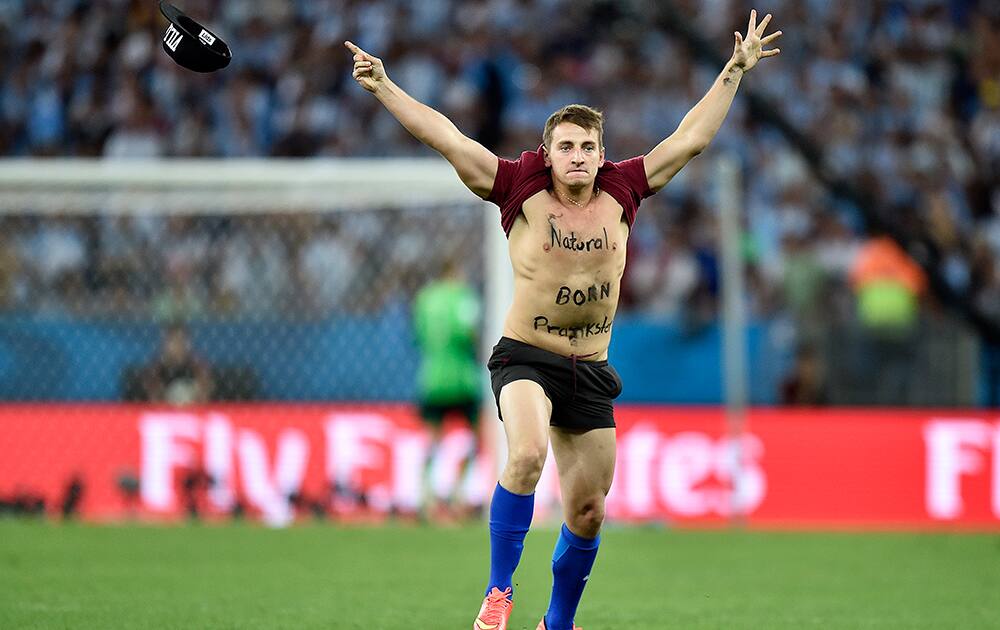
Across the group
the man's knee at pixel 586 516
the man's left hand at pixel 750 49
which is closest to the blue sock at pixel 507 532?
the man's knee at pixel 586 516

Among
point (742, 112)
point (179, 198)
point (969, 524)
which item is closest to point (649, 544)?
point (969, 524)

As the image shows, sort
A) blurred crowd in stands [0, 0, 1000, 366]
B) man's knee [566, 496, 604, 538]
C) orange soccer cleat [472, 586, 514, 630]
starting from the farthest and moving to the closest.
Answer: blurred crowd in stands [0, 0, 1000, 366]
man's knee [566, 496, 604, 538]
orange soccer cleat [472, 586, 514, 630]

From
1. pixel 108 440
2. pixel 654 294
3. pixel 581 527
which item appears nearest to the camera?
pixel 581 527

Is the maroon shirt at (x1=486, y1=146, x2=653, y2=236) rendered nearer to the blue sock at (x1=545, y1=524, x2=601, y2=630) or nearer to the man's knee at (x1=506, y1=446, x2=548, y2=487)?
the man's knee at (x1=506, y1=446, x2=548, y2=487)

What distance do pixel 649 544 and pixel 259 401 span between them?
4.24 meters

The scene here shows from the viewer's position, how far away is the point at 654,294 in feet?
55.2

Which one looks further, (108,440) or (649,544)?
(108,440)

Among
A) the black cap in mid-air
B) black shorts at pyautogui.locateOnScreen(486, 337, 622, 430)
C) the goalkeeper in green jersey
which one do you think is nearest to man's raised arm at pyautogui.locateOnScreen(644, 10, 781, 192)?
black shorts at pyautogui.locateOnScreen(486, 337, 622, 430)

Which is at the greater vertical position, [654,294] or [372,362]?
[654,294]

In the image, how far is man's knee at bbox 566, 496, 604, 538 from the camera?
664 centimetres

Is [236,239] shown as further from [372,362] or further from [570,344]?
[570,344]

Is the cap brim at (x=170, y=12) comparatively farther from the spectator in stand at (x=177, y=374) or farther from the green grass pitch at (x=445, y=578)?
the spectator in stand at (x=177, y=374)

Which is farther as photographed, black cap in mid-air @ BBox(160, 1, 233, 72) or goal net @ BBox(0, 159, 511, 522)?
goal net @ BBox(0, 159, 511, 522)

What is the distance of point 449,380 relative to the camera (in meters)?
14.2
